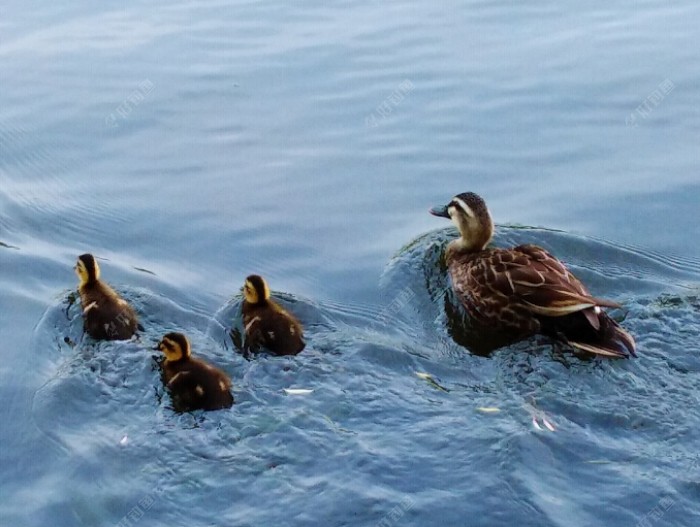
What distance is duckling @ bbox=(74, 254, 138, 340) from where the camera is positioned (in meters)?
7.42

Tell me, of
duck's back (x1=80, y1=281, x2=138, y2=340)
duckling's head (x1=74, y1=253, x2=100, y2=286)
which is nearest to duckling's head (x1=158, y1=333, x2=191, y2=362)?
duck's back (x1=80, y1=281, x2=138, y2=340)

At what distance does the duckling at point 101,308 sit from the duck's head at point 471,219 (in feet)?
7.76

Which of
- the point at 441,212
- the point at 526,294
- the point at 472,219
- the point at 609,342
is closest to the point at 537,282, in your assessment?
the point at 526,294

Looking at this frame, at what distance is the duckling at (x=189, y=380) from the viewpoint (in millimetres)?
6527

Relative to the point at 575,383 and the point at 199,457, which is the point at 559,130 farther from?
the point at 199,457

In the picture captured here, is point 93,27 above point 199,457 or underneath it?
above

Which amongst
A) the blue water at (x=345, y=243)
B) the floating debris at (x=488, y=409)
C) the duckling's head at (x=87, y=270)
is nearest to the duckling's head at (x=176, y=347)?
the blue water at (x=345, y=243)

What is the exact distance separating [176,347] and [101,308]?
2.81 ft

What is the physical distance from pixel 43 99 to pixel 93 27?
1764 millimetres

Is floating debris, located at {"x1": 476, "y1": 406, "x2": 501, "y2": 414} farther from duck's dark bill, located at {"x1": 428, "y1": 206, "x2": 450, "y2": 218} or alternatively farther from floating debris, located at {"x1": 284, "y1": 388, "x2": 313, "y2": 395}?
duck's dark bill, located at {"x1": 428, "y1": 206, "x2": 450, "y2": 218}

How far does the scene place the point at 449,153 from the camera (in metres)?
9.87

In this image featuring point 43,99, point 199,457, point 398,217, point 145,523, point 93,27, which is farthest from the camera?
point 93,27

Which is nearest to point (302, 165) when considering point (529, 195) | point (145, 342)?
point (529, 195)

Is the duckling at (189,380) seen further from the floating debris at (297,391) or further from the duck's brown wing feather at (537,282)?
the duck's brown wing feather at (537,282)
